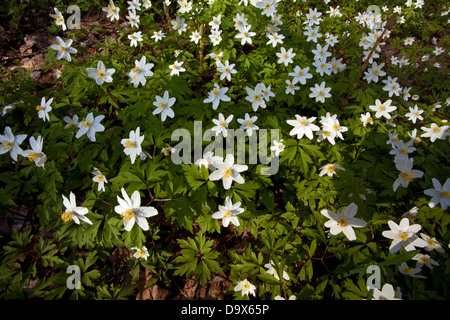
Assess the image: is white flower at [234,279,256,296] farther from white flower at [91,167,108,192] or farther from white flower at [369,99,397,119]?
white flower at [369,99,397,119]

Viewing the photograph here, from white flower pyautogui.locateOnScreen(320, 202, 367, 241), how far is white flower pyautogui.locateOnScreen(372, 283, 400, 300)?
0.45 m

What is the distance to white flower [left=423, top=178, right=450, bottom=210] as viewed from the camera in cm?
213

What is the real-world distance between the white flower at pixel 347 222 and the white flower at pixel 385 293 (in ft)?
1.48

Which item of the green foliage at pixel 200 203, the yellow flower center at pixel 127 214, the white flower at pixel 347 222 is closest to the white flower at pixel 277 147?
the green foliage at pixel 200 203

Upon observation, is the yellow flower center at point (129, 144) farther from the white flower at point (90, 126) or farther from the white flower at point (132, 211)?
the white flower at point (132, 211)

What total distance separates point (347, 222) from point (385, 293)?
2.15 ft

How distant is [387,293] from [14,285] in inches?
153

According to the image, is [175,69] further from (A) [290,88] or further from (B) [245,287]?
(B) [245,287]

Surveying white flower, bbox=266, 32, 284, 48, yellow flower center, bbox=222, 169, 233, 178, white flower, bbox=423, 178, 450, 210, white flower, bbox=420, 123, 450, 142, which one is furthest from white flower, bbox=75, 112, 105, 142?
white flower, bbox=420, 123, 450, 142

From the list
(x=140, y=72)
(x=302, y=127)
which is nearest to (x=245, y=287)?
(x=302, y=127)

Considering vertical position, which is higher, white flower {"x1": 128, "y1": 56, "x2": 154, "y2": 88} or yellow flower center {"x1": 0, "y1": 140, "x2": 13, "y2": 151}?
white flower {"x1": 128, "y1": 56, "x2": 154, "y2": 88}

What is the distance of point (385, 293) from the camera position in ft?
6.15
